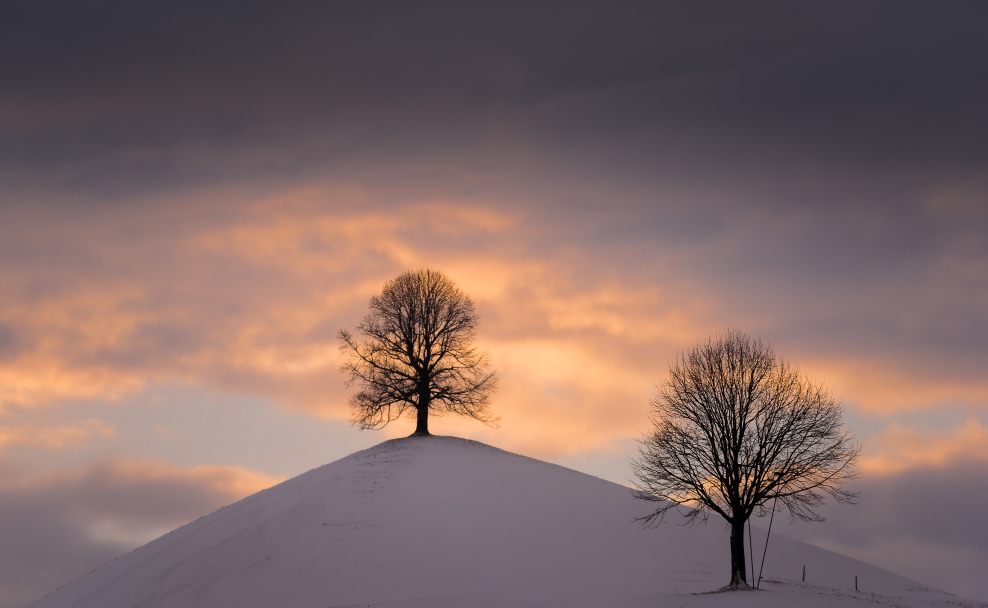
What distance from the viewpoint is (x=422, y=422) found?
5725 cm

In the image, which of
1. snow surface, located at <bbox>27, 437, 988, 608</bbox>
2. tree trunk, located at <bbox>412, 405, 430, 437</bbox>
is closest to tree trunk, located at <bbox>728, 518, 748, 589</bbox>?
snow surface, located at <bbox>27, 437, 988, 608</bbox>

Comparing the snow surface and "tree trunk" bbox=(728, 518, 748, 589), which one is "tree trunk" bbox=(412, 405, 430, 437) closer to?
the snow surface

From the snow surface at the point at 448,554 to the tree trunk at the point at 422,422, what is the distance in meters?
4.54

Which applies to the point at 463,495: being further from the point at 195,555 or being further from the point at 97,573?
the point at 97,573

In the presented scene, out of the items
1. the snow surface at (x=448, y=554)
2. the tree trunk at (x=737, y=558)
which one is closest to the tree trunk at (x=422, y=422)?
the snow surface at (x=448, y=554)

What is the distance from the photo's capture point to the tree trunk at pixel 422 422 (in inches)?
2238

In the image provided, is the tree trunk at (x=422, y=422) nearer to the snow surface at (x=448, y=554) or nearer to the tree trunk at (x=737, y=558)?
the snow surface at (x=448, y=554)

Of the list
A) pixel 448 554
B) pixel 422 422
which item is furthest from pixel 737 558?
pixel 422 422

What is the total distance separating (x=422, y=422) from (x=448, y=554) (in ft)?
61.4

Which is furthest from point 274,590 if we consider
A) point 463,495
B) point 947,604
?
point 947,604

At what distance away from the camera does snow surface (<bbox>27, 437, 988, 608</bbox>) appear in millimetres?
36281

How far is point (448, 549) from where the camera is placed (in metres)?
39.8

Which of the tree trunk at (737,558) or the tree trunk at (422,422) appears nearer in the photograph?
the tree trunk at (737,558)

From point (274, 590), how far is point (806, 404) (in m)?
28.6
